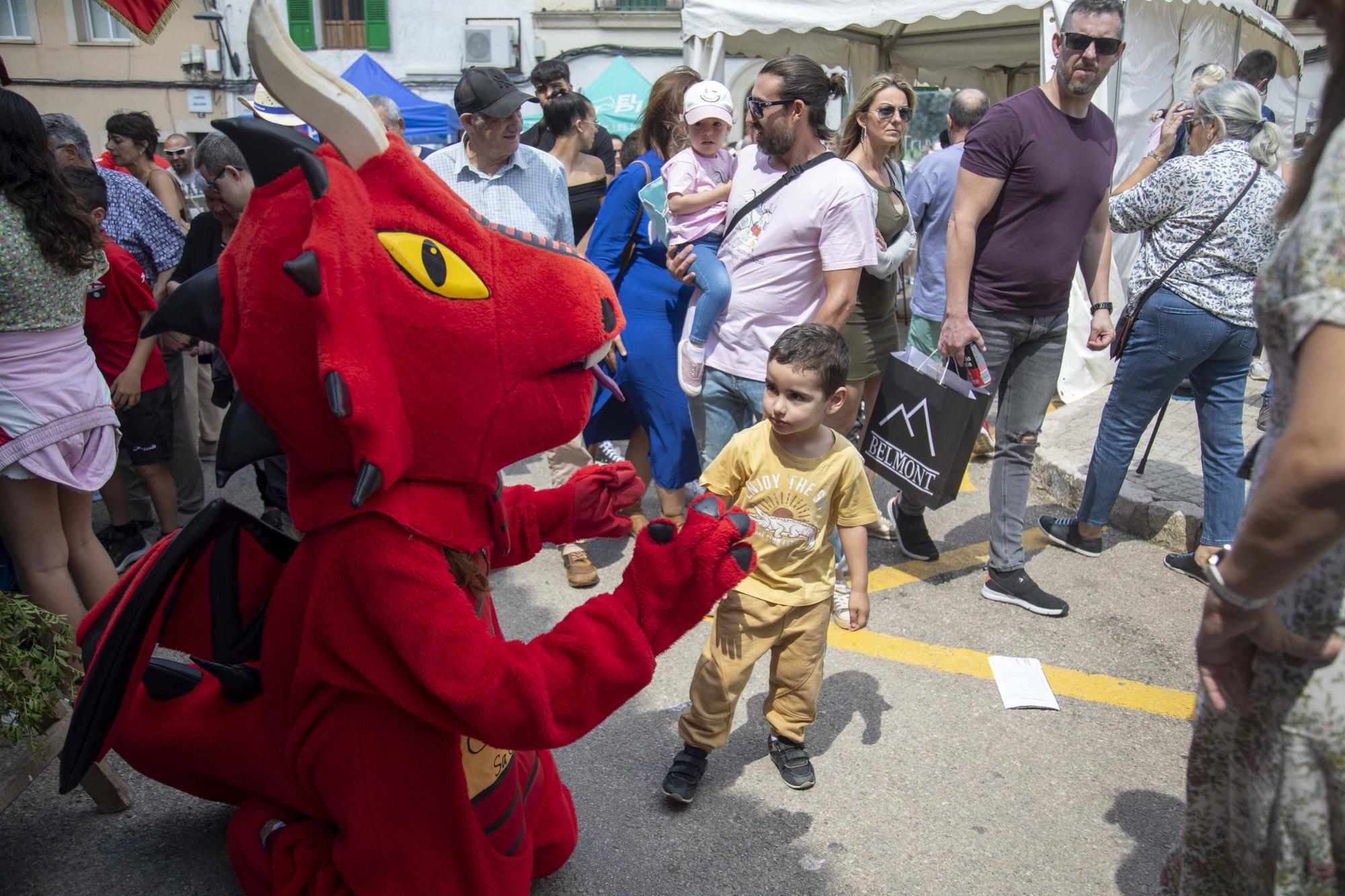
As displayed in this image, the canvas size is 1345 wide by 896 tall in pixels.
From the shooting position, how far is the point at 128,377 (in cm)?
408

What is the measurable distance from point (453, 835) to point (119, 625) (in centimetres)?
82

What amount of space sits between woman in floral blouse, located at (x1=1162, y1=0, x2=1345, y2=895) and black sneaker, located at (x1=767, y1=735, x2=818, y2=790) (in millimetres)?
1348

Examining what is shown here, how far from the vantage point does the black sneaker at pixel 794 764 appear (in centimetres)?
281

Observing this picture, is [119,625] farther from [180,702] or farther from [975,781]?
[975,781]

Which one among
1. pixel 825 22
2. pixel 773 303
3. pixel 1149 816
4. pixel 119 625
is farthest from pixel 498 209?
pixel 825 22

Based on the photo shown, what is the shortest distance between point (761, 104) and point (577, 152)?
73.2 inches

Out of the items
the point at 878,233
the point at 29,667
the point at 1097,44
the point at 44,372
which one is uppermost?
the point at 1097,44

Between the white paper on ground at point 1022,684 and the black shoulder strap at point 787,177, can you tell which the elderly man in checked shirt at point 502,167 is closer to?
the black shoulder strap at point 787,177

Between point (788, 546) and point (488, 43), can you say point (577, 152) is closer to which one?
point (788, 546)

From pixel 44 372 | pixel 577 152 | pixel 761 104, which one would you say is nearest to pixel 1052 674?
pixel 761 104

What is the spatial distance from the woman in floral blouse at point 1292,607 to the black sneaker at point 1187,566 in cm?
315

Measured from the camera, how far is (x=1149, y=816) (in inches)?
107

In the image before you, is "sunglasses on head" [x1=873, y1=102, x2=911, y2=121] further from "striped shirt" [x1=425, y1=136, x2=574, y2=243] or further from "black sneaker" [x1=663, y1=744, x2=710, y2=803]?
"black sneaker" [x1=663, y1=744, x2=710, y2=803]

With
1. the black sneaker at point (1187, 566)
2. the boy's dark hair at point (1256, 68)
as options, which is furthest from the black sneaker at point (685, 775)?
the boy's dark hair at point (1256, 68)
